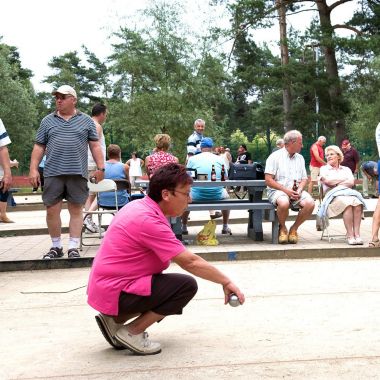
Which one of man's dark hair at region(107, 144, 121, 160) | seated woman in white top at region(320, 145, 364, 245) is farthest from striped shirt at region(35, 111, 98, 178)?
seated woman in white top at region(320, 145, 364, 245)

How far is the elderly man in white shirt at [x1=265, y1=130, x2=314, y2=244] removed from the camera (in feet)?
31.3

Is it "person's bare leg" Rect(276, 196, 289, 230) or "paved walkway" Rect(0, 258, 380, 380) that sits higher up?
"person's bare leg" Rect(276, 196, 289, 230)

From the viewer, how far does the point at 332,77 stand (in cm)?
2983

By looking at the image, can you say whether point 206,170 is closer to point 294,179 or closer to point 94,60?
point 294,179

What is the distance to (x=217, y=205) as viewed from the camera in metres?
9.71

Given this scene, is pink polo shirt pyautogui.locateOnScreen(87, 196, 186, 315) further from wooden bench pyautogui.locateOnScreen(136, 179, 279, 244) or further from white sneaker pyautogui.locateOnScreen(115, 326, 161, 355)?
wooden bench pyautogui.locateOnScreen(136, 179, 279, 244)

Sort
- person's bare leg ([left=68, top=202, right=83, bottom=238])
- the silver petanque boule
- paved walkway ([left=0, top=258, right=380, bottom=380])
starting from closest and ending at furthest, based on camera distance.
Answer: paved walkway ([left=0, top=258, right=380, bottom=380]) < the silver petanque boule < person's bare leg ([left=68, top=202, right=83, bottom=238])

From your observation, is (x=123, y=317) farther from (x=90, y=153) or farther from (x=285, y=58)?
(x=285, y=58)

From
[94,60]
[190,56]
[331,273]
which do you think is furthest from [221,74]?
[94,60]

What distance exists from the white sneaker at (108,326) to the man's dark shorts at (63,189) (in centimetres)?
386

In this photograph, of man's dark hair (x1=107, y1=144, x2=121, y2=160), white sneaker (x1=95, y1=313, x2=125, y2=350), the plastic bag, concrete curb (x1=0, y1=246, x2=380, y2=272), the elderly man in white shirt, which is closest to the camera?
white sneaker (x1=95, y1=313, x2=125, y2=350)

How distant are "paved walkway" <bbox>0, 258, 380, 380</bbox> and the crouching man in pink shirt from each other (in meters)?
0.23

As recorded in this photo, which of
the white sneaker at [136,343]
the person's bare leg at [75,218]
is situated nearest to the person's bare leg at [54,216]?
the person's bare leg at [75,218]

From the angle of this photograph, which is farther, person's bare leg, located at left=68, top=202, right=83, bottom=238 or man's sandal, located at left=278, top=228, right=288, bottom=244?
man's sandal, located at left=278, top=228, right=288, bottom=244
